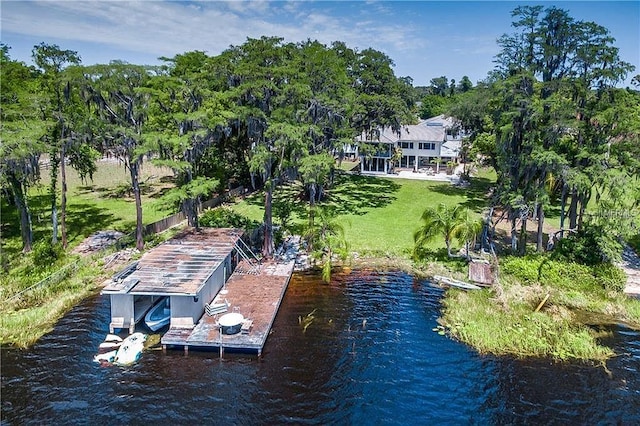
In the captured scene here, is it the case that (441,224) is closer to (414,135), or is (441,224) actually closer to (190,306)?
(190,306)

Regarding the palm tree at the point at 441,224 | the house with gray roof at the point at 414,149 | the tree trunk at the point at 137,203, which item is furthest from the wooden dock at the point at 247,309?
the house with gray roof at the point at 414,149

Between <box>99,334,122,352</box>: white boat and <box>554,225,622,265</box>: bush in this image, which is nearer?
Answer: <box>99,334,122,352</box>: white boat

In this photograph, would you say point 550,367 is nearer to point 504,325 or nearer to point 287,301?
point 504,325

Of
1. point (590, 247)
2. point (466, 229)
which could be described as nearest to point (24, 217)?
point (466, 229)

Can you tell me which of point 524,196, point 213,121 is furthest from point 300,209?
point 524,196

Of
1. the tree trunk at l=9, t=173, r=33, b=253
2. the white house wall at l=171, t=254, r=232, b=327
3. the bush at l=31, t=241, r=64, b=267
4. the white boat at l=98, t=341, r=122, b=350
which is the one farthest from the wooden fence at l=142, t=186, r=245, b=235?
the white boat at l=98, t=341, r=122, b=350

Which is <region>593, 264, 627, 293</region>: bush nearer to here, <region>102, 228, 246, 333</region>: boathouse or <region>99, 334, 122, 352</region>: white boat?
<region>102, 228, 246, 333</region>: boathouse
